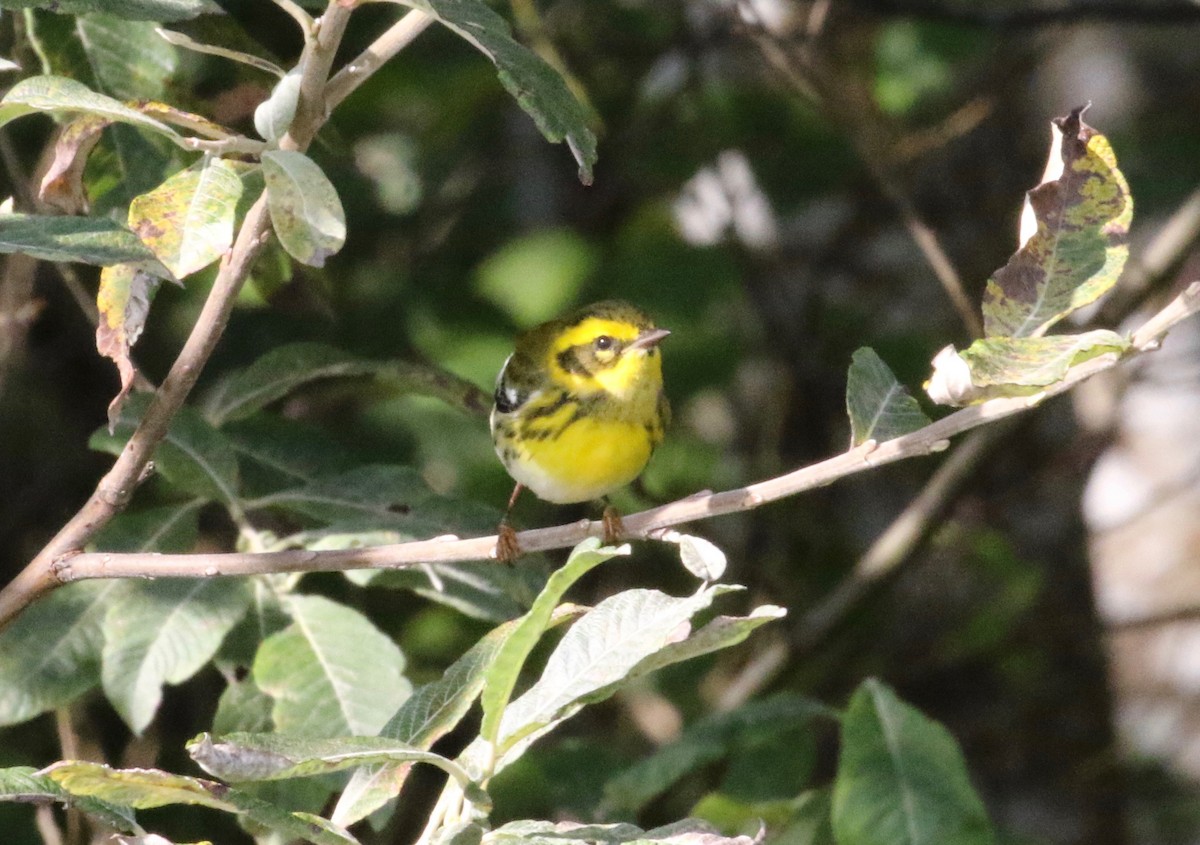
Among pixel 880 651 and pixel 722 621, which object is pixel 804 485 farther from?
pixel 880 651

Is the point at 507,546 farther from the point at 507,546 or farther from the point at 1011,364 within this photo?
the point at 1011,364

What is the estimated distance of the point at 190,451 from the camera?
2000mm

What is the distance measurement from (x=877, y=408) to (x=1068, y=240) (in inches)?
9.3

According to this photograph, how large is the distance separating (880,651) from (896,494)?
0.76 m

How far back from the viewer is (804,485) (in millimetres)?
1289

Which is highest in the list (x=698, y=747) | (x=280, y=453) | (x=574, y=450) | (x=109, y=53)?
(x=109, y=53)

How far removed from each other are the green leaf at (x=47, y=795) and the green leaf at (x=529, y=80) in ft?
2.33

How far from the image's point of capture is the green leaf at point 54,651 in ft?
6.29

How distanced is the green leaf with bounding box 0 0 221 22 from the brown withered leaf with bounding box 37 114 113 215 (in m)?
0.11

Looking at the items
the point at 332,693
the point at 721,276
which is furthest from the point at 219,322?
the point at 721,276

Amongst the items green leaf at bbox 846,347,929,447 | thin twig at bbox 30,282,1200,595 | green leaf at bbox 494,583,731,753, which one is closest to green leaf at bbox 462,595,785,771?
green leaf at bbox 494,583,731,753

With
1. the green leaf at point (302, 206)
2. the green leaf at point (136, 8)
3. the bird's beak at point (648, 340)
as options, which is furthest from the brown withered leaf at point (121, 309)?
the bird's beak at point (648, 340)

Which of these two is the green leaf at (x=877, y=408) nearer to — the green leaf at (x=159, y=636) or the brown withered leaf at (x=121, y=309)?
the brown withered leaf at (x=121, y=309)

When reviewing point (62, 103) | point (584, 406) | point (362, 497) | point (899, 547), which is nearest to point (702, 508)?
point (62, 103)
